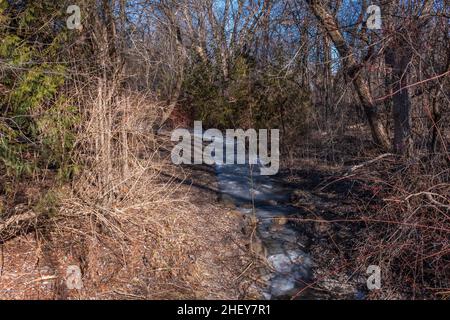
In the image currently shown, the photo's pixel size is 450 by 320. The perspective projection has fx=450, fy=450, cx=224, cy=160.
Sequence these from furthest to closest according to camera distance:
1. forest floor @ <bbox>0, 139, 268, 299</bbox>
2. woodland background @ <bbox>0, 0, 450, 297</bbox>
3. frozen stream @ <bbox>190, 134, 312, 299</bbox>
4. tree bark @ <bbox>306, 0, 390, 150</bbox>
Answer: tree bark @ <bbox>306, 0, 390, 150</bbox> < frozen stream @ <bbox>190, 134, 312, 299</bbox> < woodland background @ <bbox>0, 0, 450, 297</bbox> < forest floor @ <bbox>0, 139, 268, 299</bbox>

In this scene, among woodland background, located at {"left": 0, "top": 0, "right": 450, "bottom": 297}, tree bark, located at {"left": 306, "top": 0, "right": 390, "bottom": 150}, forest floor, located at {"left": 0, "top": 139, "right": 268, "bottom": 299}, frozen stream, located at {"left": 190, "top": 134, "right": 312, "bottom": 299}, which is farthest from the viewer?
tree bark, located at {"left": 306, "top": 0, "right": 390, "bottom": 150}

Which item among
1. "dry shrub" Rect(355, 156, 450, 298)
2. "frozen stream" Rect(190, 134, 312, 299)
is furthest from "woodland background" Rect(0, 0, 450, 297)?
"frozen stream" Rect(190, 134, 312, 299)

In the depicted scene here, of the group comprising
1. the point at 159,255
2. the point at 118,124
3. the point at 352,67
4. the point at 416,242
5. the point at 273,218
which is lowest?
the point at 159,255

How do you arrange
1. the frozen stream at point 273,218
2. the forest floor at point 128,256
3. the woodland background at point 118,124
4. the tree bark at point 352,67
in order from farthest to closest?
the tree bark at point 352,67 < the frozen stream at point 273,218 < the woodland background at point 118,124 < the forest floor at point 128,256

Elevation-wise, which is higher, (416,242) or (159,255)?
(416,242)

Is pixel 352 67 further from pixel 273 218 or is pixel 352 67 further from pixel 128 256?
pixel 128 256

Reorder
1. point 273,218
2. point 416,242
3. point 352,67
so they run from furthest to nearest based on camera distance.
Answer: point 352,67, point 273,218, point 416,242

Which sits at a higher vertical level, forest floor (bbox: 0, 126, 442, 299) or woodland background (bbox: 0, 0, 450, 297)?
woodland background (bbox: 0, 0, 450, 297)

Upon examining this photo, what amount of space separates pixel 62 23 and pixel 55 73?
38.4 inches

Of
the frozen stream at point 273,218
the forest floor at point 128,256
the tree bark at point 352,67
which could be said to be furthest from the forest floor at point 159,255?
the tree bark at point 352,67

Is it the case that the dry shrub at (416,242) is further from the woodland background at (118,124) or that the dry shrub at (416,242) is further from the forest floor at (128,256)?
the forest floor at (128,256)

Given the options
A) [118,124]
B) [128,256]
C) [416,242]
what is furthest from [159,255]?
[416,242]

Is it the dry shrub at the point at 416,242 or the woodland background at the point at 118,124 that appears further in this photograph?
the woodland background at the point at 118,124

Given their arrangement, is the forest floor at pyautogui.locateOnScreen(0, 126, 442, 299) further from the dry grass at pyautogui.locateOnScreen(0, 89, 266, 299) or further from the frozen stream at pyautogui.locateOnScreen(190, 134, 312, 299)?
the frozen stream at pyautogui.locateOnScreen(190, 134, 312, 299)
